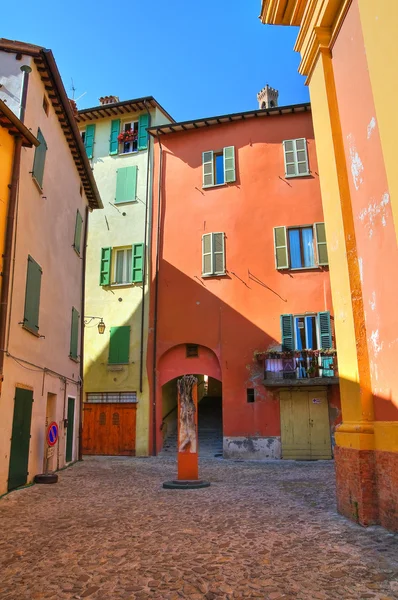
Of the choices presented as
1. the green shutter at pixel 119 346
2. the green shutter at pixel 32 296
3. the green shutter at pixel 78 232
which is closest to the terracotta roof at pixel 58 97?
the green shutter at pixel 78 232

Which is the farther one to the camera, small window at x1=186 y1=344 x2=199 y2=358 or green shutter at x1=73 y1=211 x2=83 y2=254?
small window at x1=186 y1=344 x2=199 y2=358

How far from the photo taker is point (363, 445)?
5.97 m

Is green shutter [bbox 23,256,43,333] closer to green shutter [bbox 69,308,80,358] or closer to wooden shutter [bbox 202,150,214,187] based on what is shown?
green shutter [bbox 69,308,80,358]

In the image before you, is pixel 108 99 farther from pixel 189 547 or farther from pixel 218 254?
pixel 189 547

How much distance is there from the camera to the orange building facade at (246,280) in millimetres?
16438

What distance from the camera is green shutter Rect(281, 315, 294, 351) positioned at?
16750 mm

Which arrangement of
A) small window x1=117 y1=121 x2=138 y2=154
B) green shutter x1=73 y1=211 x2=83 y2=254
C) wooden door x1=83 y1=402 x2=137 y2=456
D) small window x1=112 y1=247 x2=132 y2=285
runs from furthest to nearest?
small window x1=117 y1=121 x2=138 y2=154
small window x1=112 y1=247 x2=132 y2=285
wooden door x1=83 y1=402 x2=137 y2=456
green shutter x1=73 y1=211 x2=83 y2=254

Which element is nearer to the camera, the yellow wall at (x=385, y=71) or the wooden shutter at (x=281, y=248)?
the yellow wall at (x=385, y=71)

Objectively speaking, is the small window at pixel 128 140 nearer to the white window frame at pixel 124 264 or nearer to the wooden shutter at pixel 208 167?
the wooden shutter at pixel 208 167

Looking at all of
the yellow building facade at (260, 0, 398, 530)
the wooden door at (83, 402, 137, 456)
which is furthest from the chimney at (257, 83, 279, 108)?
the yellow building facade at (260, 0, 398, 530)

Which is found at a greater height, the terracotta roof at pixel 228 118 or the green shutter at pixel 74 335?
the terracotta roof at pixel 228 118

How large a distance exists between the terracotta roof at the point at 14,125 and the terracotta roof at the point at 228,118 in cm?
1102

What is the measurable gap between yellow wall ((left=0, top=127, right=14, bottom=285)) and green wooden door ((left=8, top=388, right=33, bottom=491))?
2.90 meters

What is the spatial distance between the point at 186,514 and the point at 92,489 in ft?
10.8
